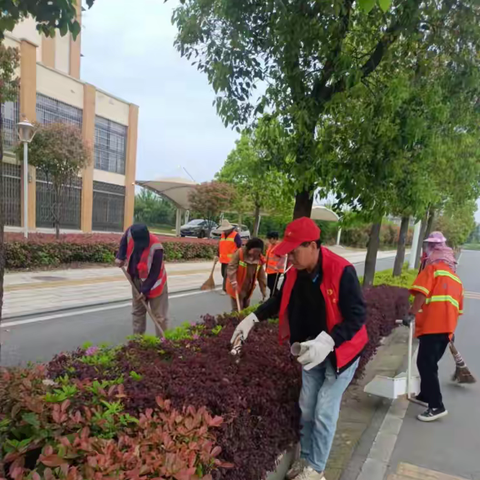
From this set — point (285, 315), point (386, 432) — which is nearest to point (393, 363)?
point (386, 432)

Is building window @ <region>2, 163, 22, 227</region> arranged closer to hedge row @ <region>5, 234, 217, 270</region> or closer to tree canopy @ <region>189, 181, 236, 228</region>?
hedge row @ <region>5, 234, 217, 270</region>

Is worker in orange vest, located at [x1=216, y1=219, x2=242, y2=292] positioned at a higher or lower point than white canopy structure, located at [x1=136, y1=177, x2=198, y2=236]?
lower

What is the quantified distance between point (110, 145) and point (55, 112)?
4314mm

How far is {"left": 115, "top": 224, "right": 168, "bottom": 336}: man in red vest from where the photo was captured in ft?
14.8

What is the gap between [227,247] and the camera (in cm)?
A: 876

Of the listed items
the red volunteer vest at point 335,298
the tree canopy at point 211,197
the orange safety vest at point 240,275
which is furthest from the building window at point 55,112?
the red volunteer vest at point 335,298

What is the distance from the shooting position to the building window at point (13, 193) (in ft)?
56.9

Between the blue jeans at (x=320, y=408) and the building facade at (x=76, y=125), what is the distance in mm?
14634

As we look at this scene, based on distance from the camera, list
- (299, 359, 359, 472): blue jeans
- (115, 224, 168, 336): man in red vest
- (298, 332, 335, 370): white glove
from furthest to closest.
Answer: (115, 224, 168, 336): man in red vest, (299, 359, 359, 472): blue jeans, (298, 332, 335, 370): white glove

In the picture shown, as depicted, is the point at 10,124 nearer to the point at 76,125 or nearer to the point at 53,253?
the point at 76,125

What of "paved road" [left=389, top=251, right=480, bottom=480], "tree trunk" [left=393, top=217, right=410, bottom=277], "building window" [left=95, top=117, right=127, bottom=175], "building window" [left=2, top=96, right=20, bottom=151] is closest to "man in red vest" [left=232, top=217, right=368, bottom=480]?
"paved road" [left=389, top=251, right=480, bottom=480]

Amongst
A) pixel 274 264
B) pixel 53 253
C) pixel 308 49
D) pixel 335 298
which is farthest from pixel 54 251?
pixel 335 298

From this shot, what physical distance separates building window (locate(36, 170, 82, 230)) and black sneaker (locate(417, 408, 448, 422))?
17.3 metres

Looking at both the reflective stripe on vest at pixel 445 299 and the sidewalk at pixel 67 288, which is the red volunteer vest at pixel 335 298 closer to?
the reflective stripe on vest at pixel 445 299
